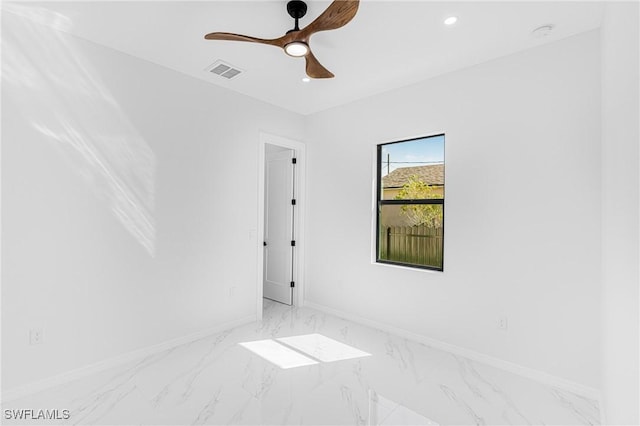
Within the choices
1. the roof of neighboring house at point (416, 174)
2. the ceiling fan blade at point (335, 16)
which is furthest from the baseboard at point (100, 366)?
the ceiling fan blade at point (335, 16)

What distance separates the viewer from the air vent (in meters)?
3.04

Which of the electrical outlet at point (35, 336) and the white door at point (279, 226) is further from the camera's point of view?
the white door at point (279, 226)

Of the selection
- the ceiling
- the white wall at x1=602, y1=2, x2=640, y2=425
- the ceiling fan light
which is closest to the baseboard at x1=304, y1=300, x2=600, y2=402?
the white wall at x1=602, y1=2, x2=640, y2=425

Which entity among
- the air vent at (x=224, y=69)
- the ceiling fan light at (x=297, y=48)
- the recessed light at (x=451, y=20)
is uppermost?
the air vent at (x=224, y=69)

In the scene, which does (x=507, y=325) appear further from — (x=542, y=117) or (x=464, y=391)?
(x=542, y=117)

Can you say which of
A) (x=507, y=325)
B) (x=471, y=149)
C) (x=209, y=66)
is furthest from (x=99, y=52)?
(x=507, y=325)

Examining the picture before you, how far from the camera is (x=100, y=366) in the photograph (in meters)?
2.64

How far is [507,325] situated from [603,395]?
71 cm

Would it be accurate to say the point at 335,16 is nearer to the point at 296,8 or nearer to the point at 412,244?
the point at 296,8

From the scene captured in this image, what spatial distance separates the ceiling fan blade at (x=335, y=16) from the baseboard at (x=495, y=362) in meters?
2.93

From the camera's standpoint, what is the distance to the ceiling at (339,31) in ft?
7.20

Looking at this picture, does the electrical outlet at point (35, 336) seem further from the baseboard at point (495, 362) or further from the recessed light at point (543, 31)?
the recessed light at point (543, 31)

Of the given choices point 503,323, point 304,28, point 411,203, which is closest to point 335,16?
point 304,28

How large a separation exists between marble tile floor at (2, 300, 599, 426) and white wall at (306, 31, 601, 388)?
369 mm
